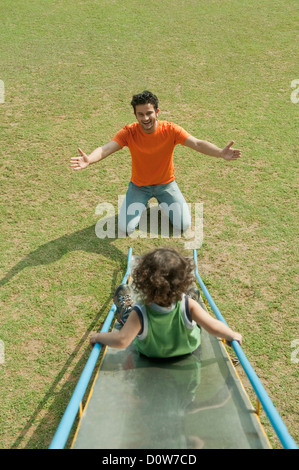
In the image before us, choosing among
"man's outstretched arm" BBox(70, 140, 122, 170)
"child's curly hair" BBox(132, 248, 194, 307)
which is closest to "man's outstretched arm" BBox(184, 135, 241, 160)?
"man's outstretched arm" BBox(70, 140, 122, 170)

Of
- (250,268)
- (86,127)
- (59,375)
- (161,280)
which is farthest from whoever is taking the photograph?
(86,127)

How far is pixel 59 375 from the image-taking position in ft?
11.6

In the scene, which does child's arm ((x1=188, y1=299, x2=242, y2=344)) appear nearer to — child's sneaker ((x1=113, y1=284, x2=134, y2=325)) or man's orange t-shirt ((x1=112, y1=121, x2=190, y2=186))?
child's sneaker ((x1=113, y1=284, x2=134, y2=325))

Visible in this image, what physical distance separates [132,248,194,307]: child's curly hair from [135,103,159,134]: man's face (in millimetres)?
2394

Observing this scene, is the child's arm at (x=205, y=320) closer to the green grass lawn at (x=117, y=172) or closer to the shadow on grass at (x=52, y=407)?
the green grass lawn at (x=117, y=172)

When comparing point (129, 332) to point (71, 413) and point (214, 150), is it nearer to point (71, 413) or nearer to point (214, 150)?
point (71, 413)

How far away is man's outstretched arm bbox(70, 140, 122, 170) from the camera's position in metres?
4.24

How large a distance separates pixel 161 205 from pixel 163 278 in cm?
281

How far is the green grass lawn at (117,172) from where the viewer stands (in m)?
3.73

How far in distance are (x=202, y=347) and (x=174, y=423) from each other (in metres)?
0.70

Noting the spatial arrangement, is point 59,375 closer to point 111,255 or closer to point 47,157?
point 111,255

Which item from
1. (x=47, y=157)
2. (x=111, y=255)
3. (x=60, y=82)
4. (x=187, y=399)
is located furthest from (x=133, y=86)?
(x=187, y=399)

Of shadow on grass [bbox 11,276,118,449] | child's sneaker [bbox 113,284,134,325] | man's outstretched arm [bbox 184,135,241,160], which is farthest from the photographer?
man's outstretched arm [bbox 184,135,241,160]

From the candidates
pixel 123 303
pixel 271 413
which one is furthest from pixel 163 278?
pixel 123 303
